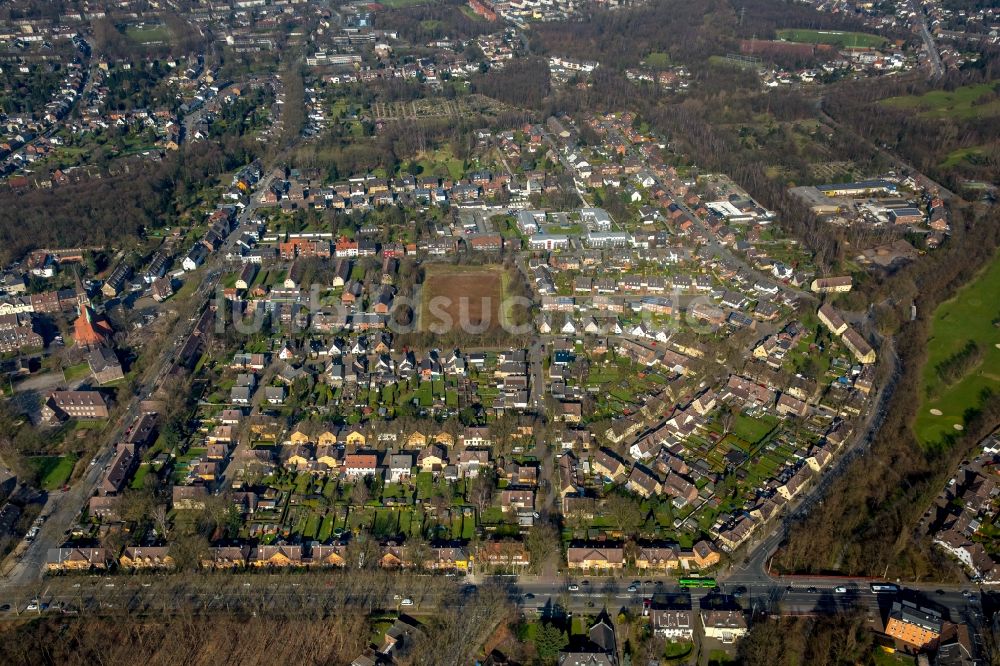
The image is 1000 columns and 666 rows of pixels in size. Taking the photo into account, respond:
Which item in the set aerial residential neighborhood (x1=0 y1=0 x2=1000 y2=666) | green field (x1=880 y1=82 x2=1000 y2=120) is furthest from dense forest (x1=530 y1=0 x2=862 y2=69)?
green field (x1=880 y1=82 x2=1000 y2=120)

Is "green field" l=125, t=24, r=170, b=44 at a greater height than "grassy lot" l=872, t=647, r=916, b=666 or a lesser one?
greater

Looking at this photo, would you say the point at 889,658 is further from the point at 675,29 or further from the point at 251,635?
the point at 675,29

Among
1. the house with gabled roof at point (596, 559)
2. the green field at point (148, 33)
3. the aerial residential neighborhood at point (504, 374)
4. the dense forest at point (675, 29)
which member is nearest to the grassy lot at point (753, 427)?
the aerial residential neighborhood at point (504, 374)

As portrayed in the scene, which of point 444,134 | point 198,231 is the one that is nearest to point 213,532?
point 198,231

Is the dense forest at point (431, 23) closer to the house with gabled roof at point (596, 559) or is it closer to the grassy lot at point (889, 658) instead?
the house with gabled roof at point (596, 559)

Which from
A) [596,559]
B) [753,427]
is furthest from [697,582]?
[753,427]

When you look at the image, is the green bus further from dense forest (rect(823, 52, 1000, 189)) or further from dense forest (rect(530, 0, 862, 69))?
dense forest (rect(530, 0, 862, 69))
